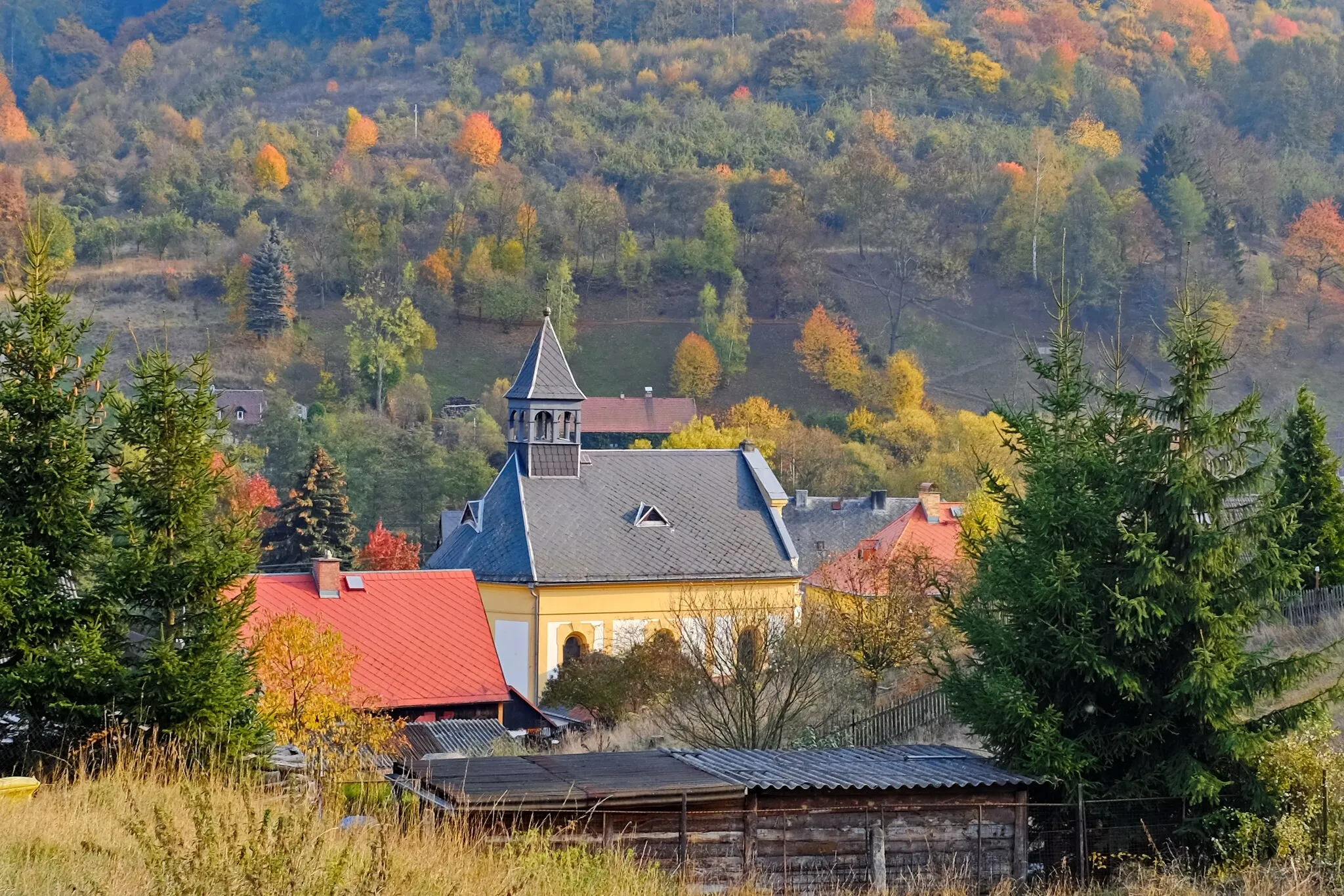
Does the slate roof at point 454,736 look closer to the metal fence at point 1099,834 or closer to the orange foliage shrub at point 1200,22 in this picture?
the metal fence at point 1099,834

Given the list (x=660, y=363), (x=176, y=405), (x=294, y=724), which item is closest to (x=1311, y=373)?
(x=660, y=363)

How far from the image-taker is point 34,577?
13375 millimetres

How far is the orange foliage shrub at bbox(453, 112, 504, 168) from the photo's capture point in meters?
130

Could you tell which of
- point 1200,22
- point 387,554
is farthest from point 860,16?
point 387,554

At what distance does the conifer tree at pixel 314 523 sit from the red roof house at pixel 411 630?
1607 cm

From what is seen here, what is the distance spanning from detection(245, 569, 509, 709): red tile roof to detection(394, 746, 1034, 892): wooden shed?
54.1 ft

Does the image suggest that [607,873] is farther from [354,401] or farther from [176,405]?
[354,401]

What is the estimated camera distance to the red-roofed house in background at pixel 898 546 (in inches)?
1377

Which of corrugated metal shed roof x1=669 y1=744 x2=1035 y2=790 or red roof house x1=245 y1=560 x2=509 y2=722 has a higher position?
red roof house x1=245 y1=560 x2=509 y2=722

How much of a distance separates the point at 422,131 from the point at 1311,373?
3169 inches

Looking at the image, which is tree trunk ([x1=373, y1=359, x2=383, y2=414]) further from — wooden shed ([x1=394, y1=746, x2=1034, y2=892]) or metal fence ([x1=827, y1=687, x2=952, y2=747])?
wooden shed ([x1=394, y1=746, x2=1034, y2=892])

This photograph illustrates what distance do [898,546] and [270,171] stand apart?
9249cm

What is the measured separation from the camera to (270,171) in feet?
404

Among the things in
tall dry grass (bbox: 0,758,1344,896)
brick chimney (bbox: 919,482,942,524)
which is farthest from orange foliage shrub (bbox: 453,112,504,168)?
tall dry grass (bbox: 0,758,1344,896)
